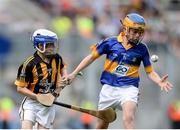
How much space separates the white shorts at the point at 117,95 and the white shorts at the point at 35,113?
3.06 ft

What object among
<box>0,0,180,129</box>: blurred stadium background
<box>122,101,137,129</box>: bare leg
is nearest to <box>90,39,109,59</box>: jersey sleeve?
<box>122,101,137,129</box>: bare leg

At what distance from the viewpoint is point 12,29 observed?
720 inches

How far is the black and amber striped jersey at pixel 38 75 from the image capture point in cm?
1164

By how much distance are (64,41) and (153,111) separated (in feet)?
6.90

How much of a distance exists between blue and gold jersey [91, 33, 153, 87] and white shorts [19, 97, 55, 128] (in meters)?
1.02

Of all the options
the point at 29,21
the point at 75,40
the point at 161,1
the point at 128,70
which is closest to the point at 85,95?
the point at 75,40

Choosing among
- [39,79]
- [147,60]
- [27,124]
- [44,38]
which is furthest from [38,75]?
[147,60]

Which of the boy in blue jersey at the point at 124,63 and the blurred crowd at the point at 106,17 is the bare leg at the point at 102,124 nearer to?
the boy in blue jersey at the point at 124,63

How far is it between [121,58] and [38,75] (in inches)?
A: 44.8

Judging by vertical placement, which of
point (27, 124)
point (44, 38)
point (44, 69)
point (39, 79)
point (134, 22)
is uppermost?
point (134, 22)

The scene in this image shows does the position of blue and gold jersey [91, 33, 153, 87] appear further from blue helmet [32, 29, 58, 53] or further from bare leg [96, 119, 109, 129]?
blue helmet [32, 29, 58, 53]

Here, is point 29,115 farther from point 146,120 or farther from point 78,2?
Answer: point 78,2

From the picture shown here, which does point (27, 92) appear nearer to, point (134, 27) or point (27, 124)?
point (27, 124)

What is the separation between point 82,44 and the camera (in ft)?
58.8
